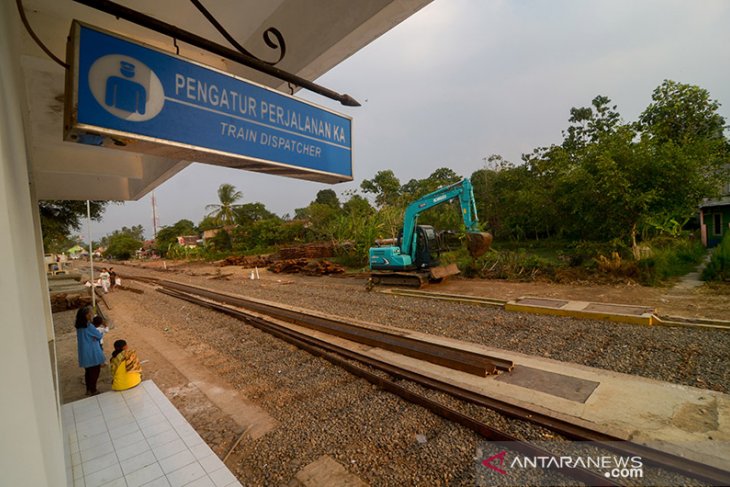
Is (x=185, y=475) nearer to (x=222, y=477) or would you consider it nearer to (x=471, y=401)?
(x=222, y=477)

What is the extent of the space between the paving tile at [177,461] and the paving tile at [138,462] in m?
0.13

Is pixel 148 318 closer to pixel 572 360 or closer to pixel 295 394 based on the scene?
pixel 295 394

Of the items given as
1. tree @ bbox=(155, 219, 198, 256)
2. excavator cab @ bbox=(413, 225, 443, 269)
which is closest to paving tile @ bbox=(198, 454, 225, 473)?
excavator cab @ bbox=(413, 225, 443, 269)

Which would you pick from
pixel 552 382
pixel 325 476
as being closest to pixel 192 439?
pixel 325 476

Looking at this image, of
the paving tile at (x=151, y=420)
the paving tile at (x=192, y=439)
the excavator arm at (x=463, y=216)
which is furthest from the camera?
the excavator arm at (x=463, y=216)

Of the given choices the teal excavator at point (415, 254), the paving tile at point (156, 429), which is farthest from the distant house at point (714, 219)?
the paving tile at point (156, 429)

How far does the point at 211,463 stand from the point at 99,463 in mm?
1154

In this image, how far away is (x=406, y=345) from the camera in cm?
580

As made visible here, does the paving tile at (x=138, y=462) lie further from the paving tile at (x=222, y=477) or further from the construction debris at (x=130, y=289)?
the construction debris at (x=130, y=289)

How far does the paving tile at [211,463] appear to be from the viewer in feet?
9.87

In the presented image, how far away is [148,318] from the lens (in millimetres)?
10102

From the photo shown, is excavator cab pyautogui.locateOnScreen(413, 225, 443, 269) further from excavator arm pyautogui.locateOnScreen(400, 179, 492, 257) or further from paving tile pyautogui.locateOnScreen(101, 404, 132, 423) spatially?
paving tile pyautogui.locateOnScreen(101, 404, 132, 423)

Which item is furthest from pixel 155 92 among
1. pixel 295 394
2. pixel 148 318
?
pixel 148 318

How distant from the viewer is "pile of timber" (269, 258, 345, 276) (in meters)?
17.7
